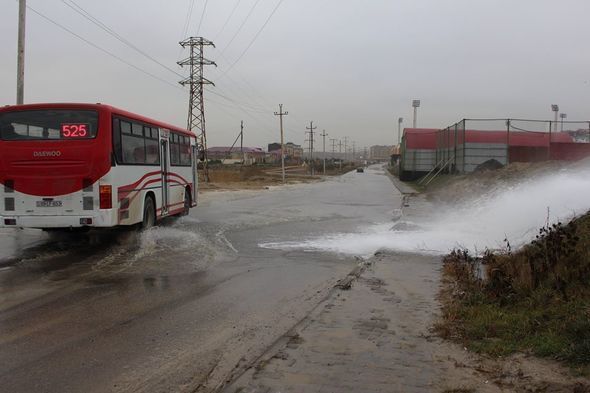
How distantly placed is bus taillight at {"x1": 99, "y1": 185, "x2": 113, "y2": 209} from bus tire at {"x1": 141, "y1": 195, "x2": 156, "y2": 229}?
82.3 inches

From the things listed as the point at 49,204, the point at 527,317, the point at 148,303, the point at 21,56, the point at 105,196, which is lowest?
the point at 148,303

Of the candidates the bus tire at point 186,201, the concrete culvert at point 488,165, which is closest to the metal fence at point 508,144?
the concrete culvert at point 488,165

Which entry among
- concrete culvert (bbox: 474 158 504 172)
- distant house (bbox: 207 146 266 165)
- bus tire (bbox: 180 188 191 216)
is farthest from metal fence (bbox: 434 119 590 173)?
distant house (bbox: 207 146 266 165)

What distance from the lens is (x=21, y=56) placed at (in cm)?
1978

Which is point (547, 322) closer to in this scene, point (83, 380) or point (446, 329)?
point (446, 329)

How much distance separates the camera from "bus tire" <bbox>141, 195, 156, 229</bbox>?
1315 centimetres

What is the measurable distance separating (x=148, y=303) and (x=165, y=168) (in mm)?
8315

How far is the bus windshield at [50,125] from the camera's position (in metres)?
10.8

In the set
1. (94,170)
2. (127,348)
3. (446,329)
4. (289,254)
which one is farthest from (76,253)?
(446,329)

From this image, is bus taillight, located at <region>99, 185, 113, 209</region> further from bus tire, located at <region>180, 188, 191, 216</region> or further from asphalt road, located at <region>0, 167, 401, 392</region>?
bus tire, located at <region>180, 188, 191, 216</region>

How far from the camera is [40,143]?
10.9 meters

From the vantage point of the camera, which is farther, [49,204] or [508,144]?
[508,144]

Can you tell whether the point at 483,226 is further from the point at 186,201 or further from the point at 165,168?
the point at 186,201

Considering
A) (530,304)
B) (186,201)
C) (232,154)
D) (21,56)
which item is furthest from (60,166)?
(232,154)
